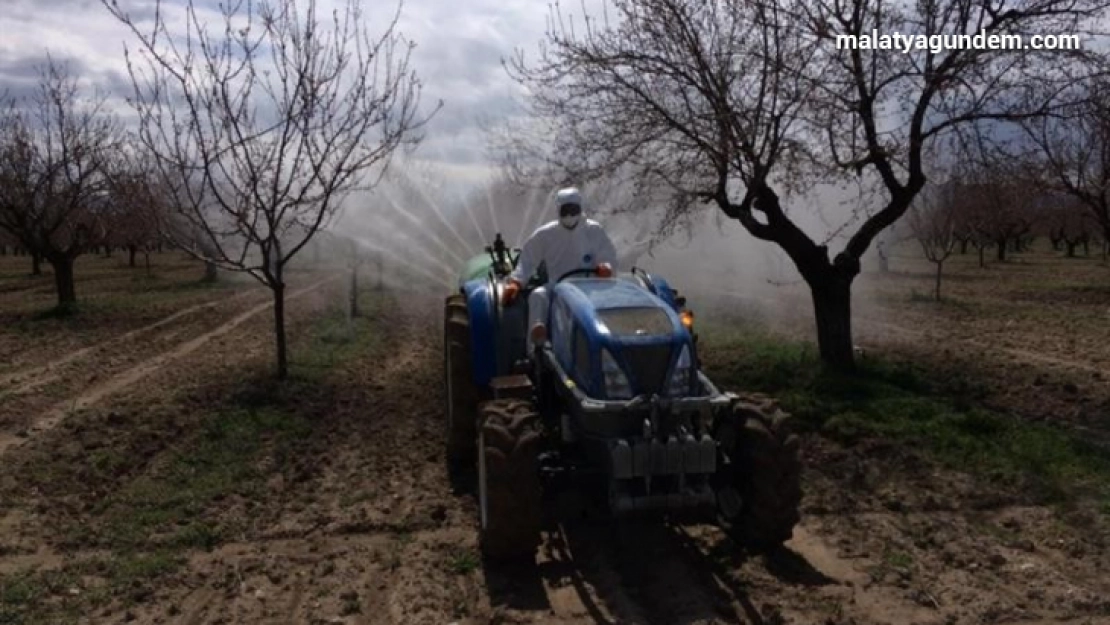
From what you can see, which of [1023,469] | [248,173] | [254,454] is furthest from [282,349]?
[1023,469]

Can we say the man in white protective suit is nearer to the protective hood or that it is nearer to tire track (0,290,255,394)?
the protective hood

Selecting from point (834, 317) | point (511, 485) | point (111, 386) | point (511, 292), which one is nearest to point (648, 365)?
point (511, 485)

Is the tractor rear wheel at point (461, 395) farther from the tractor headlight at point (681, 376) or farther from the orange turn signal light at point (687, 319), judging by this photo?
the tractor headlight at point (681, 376)

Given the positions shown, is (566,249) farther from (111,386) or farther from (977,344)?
(977,344)

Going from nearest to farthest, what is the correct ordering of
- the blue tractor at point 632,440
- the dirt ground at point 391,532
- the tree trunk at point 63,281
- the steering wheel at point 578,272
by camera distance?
the dirt ground at point 391,532 → the blue tractor at point 632,440 → the steering wheel at point 578,272 → the tree trunk at point 63,281

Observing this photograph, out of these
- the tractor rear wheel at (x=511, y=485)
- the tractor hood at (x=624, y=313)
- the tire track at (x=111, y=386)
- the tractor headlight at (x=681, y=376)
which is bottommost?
the tire track at (x=111, y=386)

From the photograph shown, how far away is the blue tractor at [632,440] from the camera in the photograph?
532cm

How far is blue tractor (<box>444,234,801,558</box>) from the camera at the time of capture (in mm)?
5324

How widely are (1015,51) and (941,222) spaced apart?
67.3ft

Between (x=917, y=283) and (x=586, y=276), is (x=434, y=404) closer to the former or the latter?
(x=586, y=276)

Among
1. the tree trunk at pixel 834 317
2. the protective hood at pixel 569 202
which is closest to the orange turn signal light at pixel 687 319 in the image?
the protective hood at pixel 569 202

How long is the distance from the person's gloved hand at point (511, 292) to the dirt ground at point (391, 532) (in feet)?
4.89

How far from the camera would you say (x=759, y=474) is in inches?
219

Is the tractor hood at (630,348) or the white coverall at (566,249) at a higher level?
the white coverall at (566,249)
